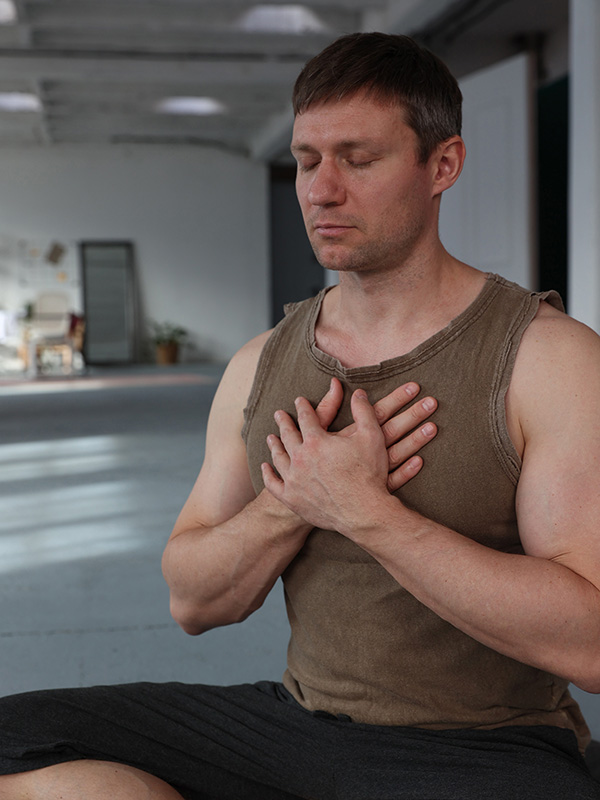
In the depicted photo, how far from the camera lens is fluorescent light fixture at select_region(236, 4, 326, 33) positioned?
324 inches

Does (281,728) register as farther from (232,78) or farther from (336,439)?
(232,78)

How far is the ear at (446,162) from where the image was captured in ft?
3.84

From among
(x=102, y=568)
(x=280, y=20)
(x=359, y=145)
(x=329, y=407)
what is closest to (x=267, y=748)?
(x=329, y=407)

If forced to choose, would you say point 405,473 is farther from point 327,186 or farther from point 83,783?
point 83,783

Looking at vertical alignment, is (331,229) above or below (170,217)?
below

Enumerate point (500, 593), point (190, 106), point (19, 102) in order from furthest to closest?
point (190, 106) < point (19, 102) < point (500, 593)

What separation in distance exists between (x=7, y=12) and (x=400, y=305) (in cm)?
807

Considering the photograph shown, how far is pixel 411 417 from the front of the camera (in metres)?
1.09

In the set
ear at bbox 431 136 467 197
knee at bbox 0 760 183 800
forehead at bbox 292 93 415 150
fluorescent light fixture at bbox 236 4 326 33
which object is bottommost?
knee at bbox 0 760 183 800

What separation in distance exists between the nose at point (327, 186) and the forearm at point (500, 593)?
1.30 ft

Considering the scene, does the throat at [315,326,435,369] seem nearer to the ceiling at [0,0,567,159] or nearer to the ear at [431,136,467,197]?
the ear at [431,136,467,197]

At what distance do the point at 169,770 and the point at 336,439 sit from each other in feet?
1.65

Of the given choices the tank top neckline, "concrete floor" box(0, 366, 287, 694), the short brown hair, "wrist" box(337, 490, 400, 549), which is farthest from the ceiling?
"wrist" box(337, 490, 400, 549)

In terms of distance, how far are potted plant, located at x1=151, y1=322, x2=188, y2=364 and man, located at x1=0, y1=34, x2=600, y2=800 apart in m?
13.8
